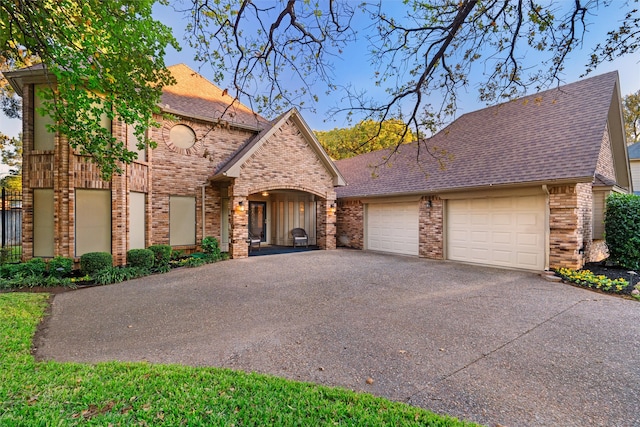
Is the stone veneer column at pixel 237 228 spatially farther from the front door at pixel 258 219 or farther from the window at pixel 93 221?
the window at pixel 93 221

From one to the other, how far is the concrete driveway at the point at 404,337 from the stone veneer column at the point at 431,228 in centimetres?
338

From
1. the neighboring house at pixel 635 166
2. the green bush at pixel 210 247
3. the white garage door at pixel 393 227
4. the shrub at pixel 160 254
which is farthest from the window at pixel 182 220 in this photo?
the neighboring house at pixel 635 166

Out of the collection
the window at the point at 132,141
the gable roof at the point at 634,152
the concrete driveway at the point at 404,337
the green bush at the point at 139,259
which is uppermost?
the gable roof at the point at 634,152

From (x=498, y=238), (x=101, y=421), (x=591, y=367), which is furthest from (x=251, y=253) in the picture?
(x=591, y=367)

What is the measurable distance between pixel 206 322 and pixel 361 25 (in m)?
5.76

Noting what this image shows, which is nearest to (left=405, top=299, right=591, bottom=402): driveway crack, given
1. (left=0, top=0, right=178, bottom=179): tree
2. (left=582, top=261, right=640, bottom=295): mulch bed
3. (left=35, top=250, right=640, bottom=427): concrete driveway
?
(left=35, top=250, right=640, bottom=427): concrete driveway

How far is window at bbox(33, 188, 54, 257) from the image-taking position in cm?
858

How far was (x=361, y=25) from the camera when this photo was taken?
4809 millimetres

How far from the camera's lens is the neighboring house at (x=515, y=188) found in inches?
325

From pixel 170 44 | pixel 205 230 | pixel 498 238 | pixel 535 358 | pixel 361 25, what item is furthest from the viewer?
pixel 205 230

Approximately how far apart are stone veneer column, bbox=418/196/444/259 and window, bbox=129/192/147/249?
420 inches

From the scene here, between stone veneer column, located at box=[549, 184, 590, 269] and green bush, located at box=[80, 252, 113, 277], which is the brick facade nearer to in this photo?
green bush, located at box=[80, 252, 113, 277]

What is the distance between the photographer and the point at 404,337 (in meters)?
4.25

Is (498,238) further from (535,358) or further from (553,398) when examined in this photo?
(553,398)
